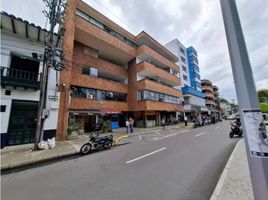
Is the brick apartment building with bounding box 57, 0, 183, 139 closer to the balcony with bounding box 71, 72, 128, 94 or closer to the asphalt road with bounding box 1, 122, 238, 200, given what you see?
the balcony with bounding box 71, 72, 128, 94

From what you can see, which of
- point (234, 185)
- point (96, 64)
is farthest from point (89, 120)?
point (234, 185)

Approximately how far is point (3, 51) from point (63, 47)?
4.30 m

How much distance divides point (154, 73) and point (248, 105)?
21846mm

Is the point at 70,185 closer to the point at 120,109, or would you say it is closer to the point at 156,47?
the point at 120,109

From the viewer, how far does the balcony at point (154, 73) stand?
2088 cm

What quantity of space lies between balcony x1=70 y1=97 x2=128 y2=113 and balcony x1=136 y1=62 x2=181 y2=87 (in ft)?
19.7

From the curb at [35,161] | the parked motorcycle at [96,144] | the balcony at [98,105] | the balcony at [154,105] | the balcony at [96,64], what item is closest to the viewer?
the curb at [35,161]

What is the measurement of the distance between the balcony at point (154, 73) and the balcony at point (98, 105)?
6.00m

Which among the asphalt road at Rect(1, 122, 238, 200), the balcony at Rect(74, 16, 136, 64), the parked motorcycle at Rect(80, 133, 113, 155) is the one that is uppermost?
the balcony at Rect(74, 16, 136, 64)

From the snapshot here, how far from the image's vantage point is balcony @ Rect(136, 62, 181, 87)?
822 inches

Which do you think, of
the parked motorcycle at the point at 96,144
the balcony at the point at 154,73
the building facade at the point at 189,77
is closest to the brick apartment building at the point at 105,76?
the balcony at the point at 154,73

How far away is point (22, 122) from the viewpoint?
32.0 ft

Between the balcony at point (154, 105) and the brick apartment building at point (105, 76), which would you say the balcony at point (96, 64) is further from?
the balcony at point (154, 105)

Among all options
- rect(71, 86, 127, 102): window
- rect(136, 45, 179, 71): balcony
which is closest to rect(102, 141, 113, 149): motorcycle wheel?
rect(71, 86, 127, 102): window
